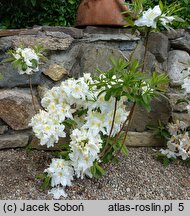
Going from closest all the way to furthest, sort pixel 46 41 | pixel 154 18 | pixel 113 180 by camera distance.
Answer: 1. pixel 154 18
2. pixel 113 180
3. pixel 46 41

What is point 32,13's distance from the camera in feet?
8.95

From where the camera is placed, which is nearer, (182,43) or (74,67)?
(74,67)

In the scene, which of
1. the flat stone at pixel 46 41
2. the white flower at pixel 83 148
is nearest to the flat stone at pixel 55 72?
the flat stone at pixel 46 41

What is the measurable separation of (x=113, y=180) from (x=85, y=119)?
424mm

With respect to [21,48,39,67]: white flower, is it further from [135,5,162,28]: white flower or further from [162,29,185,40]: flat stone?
[162,29,185,40]: flat stone

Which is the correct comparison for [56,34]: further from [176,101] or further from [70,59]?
[176,101]

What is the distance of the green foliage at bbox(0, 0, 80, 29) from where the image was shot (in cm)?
269

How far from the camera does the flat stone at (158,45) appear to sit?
7.98 ft

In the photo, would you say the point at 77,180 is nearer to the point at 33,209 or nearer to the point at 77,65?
the point at 33,209

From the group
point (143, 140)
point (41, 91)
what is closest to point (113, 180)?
point (143, 140)

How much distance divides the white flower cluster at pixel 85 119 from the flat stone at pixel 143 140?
54 centimetres

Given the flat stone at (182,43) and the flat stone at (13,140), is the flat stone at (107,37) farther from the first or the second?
the flat stone at (13,140)

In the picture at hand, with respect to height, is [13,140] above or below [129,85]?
below

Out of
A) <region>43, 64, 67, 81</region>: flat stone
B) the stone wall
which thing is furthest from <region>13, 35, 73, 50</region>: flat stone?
<region>43, 64, 67, 81</region>: flat stone
